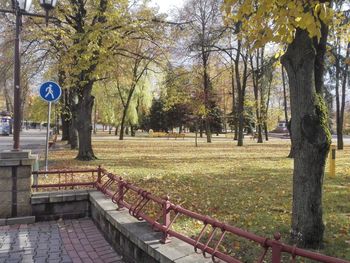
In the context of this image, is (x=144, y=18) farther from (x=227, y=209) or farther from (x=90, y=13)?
(x=227, y=209)

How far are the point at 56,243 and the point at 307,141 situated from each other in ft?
13.4

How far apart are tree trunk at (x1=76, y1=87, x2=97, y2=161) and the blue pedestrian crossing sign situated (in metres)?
6.30

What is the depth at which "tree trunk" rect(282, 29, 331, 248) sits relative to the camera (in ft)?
16.1

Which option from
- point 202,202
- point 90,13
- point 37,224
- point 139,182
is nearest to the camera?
point 37,224

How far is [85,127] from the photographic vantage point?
1727 cm

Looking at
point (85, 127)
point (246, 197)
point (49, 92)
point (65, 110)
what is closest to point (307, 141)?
point (246, 197)

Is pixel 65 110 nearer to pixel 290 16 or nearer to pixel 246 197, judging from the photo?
pixel 246 197

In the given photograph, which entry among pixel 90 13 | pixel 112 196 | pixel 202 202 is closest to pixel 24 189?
pixel 112 196

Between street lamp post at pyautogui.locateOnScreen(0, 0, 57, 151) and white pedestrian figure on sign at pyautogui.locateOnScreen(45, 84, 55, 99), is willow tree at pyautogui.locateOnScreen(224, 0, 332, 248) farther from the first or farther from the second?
white pedestrian figure on sign at pyautogui.locateOnScreen(45, 84, 55, 99)

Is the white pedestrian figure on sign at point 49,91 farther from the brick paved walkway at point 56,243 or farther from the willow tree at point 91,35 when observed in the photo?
the brick paved walkway at point 56,243

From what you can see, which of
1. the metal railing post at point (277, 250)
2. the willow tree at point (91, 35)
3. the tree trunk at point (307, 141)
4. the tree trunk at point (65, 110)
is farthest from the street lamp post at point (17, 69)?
the tree trunk at point (65, 110)

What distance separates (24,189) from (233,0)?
198 inches

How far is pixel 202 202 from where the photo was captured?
8148 mm

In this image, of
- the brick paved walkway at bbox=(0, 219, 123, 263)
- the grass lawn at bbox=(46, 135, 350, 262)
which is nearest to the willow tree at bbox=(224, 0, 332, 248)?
the grass lawn at bbox=(46, 135, 350, 262)
